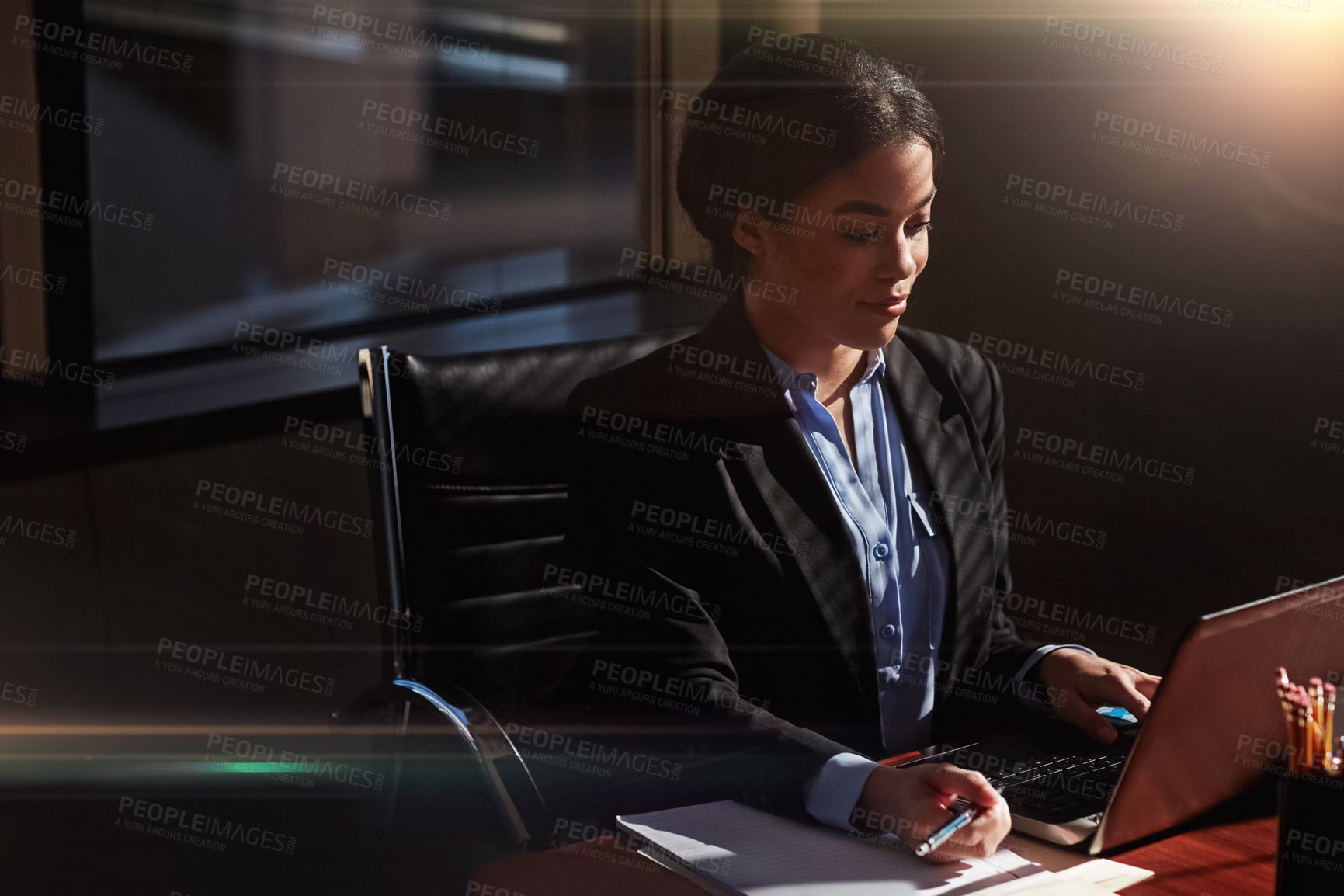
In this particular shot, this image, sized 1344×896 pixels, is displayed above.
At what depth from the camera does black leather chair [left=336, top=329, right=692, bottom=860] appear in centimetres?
163

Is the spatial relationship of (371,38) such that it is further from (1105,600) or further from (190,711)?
(1105,600)

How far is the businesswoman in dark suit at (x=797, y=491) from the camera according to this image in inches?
54.5

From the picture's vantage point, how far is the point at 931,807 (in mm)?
1005

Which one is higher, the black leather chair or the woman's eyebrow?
the woman's eyebrow

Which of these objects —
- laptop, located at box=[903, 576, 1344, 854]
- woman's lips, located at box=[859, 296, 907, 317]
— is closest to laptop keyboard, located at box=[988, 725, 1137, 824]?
laptop, located at box=[903, 576, 1344, 854]

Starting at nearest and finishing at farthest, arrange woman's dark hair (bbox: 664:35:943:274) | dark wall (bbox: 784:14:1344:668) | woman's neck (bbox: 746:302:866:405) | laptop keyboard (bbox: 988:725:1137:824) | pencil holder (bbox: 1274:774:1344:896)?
pencil holder (bbox: 1274:774:1344:896)
laptop keyboard (bbox: 988:725:1137:824)
woman's dark hair (bbox: 664:35:943:274)
woman's neck (bbox: 746:302:866:405)
dark wall (bbox: 784:14:1344:668)

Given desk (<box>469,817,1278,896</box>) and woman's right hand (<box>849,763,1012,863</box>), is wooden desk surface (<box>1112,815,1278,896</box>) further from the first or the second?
woman's right hand (<box>849,763,1012,863</box>)

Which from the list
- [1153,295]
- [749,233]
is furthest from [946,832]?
[1153,295]

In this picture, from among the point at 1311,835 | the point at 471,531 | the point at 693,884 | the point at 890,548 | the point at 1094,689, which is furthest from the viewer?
the point at 471,531

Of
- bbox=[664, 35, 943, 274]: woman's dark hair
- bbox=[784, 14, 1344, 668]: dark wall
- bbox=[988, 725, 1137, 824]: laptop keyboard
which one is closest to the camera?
bbox=[988, 725, 1137, 824]: laptop keyboard

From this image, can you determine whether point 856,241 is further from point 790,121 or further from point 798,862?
point 798,862

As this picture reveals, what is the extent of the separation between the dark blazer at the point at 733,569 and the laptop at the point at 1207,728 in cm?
28

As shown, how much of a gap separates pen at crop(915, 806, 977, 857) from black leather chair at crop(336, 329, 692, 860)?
669 mm

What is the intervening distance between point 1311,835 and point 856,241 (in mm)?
888
